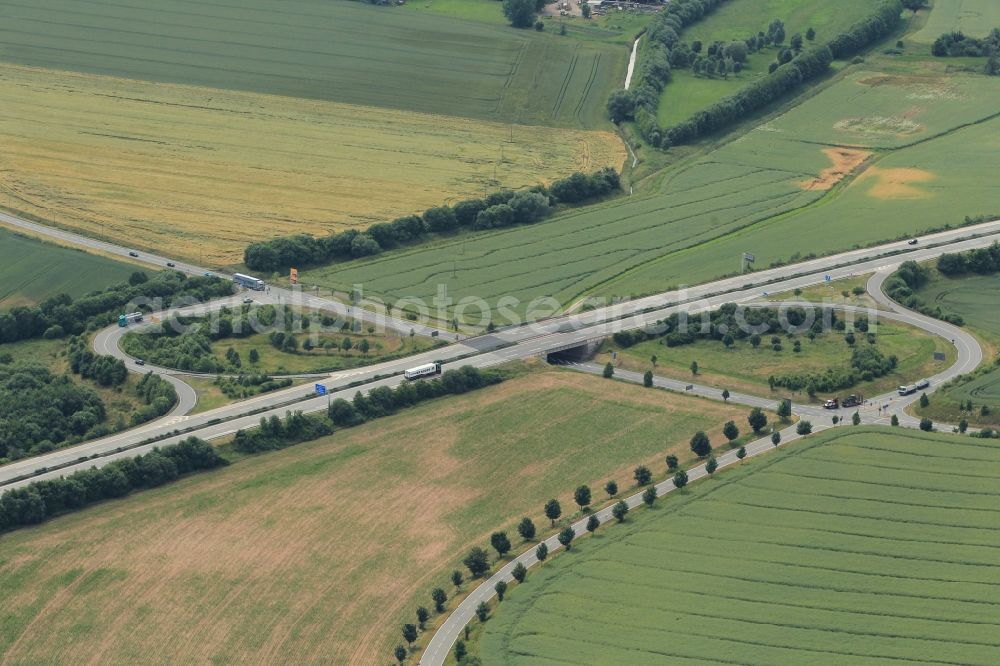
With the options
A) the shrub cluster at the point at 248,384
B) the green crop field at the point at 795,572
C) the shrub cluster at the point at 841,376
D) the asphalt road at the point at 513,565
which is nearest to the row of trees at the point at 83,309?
the shrub cluster at the point at 248,384

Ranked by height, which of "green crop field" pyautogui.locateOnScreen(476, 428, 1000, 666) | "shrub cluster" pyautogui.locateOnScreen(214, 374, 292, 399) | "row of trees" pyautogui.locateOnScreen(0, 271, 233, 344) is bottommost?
"green crop field" pyautogui.locateOnScreen(476, 428, 1000, 666)

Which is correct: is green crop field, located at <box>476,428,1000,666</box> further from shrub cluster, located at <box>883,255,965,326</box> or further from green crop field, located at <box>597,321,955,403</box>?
shrub cluster, located at <box>883,255,965,326</box>

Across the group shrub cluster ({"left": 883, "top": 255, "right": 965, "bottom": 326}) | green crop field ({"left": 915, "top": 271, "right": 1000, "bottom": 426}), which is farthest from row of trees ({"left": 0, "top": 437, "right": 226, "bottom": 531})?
shrub cluster ({"left": 883, "top": 255, "right": 965, "bottom": 326})

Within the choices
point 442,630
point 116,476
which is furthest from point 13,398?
point 442,630

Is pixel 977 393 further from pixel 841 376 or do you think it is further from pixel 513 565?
pixel 513 565

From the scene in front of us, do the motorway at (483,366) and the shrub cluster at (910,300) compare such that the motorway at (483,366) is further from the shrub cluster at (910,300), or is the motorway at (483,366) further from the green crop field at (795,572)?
the green crop field at (795,572)
